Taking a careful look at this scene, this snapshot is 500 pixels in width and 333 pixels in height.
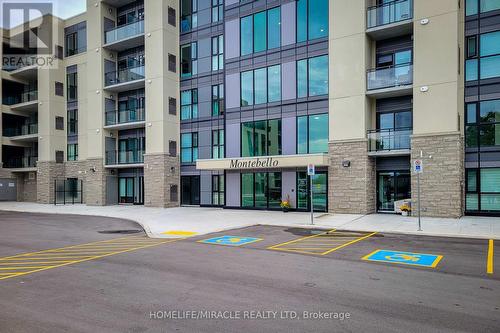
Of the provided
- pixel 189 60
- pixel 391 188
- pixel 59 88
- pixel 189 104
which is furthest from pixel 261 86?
pixel 59 88

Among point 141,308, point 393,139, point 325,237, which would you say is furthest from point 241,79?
point 141,308

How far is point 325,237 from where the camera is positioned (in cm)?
1341

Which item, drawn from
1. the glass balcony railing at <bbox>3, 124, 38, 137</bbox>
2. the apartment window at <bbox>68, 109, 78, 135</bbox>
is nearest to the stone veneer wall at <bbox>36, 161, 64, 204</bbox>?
the apartment window at <bbox>68, 109, 78, 135</bbox>

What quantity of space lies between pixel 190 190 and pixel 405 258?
2032cm

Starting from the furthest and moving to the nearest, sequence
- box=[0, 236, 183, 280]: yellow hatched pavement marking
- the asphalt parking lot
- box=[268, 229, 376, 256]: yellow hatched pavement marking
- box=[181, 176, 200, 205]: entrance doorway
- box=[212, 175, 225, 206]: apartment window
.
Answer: box=[181, 176, 200, 205]: entrance doorway < box=[212, 175, 225, 206]: apartment window < box=[268, 229, 376, 256]: yellow hatched pavement marking < box=[0, 236, 183, 280]: yellow hatched pavement marking < the asphalt parking lot

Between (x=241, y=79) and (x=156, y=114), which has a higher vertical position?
(x=241, y=79)

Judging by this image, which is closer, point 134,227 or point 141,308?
point 141,308

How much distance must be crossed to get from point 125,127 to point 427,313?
2820 cm

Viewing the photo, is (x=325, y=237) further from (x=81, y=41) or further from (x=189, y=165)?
(x=81, y=41)

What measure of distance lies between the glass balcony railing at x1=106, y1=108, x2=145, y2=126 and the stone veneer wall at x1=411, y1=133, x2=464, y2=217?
20339 millimetres

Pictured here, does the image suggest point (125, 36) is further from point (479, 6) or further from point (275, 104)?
point (479, 6)

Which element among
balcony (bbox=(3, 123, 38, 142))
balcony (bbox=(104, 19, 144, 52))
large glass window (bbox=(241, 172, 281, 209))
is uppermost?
balcony (bbox=(104, 19, 144, 52))

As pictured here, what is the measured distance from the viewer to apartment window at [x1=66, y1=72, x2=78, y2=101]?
3522cm

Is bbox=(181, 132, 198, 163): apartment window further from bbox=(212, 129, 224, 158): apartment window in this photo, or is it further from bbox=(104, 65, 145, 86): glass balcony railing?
bbox=(104, 65, 145, 86): glass balcony railing
